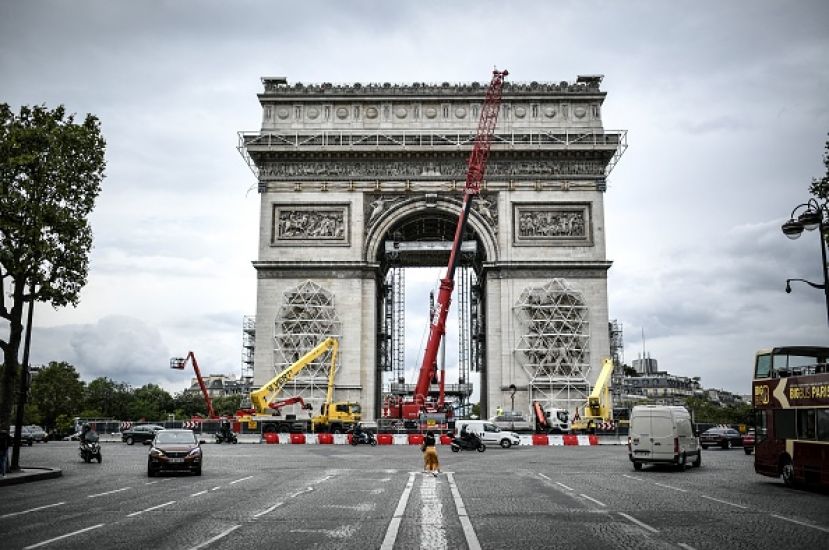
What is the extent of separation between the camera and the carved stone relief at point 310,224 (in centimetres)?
5662

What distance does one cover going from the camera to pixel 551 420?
52.4 meters

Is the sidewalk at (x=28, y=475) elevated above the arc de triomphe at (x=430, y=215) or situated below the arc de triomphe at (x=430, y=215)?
below

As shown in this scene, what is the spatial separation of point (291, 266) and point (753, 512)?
143 ft

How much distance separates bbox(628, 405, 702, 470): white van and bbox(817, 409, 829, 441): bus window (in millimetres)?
7293

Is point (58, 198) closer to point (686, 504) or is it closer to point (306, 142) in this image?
point (686, 504)

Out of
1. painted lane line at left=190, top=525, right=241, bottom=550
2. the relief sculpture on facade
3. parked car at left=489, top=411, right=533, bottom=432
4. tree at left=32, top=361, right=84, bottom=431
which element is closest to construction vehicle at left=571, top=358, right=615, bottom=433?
parked car at left=489, top=411, right=533, bottom=432

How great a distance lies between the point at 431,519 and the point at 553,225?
44.6m

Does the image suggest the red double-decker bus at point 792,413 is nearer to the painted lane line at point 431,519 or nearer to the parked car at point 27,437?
A: the painted lane line at point 431,519

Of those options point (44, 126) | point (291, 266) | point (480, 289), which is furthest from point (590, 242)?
point (44, 126)

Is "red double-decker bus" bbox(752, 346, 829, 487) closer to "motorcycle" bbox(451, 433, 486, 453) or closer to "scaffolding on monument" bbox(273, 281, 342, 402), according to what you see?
"motorcycle" bbox(451, 433, 486, 453)

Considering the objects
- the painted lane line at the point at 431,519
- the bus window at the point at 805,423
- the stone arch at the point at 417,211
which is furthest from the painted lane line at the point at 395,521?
the stone arch at the point at 417,211

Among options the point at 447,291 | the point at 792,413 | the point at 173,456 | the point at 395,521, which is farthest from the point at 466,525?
the point at 447,291

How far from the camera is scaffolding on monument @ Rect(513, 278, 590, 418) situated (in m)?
54.1

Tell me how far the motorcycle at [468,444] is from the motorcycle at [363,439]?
28.2 feet
